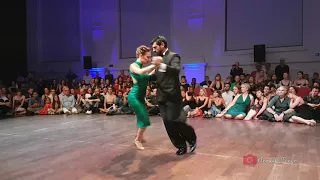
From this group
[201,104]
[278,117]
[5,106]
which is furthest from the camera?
[5,106]

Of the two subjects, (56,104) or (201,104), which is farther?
(56,104)

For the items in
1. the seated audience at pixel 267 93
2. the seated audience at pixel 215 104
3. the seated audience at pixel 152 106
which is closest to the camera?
the seated audience at pixel 267 93

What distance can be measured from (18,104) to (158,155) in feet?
23.4

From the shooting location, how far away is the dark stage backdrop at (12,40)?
1349 centimetres

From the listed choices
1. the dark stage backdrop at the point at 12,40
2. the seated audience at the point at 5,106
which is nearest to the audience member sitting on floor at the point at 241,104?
the seated audience at the point at 5,106

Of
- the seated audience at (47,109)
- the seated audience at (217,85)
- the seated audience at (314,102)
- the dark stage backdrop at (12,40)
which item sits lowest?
the seated audience at (47,109)

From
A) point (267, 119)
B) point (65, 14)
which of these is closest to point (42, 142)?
point (267, 119)

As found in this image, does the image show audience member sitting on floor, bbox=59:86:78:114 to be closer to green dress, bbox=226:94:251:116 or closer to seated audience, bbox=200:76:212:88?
seated audience, bbox=200:76:212:88

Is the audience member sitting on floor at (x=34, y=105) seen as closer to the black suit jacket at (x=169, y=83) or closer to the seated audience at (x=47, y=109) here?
the seated audience at (x=47, y=109)

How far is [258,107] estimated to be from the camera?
7.12m

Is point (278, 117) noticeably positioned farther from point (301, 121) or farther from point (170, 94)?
point (170, 94)

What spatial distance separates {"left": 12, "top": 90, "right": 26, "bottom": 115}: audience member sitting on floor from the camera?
8977mm

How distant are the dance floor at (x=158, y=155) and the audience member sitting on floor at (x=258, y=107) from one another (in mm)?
1389

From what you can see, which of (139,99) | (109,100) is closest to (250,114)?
(139,99)
